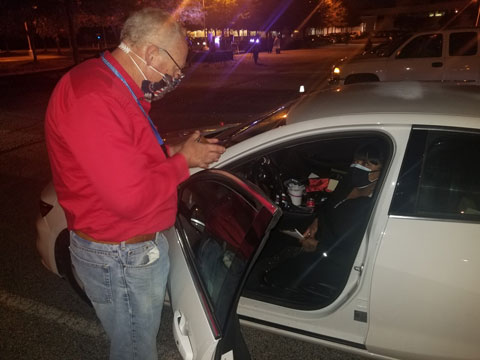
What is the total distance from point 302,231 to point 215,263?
4.73 ft

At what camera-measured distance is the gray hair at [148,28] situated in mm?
1309

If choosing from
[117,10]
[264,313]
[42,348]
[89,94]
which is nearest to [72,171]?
[89,94]

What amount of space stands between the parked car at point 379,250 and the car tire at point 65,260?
1000mm

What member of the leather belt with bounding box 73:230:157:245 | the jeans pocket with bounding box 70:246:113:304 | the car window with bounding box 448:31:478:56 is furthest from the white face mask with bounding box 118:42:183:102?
the car window with bounding box 448:31:478:56

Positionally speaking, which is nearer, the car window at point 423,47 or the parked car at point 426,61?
the parked car at point 426,61

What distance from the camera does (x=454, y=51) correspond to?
8.03 m

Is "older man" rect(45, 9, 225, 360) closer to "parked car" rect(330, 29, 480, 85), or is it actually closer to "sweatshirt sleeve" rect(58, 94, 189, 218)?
"sweatshirt sleeve" rect(58, 94, 189, 218)

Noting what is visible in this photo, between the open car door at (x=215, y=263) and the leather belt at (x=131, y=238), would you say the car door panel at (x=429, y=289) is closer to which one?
the open car door at (x=215, y=263)

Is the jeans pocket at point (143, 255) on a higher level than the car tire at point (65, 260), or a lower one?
higher

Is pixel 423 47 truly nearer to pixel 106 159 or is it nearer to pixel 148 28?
pixel 148 28

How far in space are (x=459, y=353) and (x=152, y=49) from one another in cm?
189

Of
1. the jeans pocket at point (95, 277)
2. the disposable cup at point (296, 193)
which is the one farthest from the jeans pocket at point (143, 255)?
the disposable cup at point (296, 193)

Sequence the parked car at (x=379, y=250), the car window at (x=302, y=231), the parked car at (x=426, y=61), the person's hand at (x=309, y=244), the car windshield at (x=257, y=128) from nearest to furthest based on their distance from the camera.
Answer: the parked car at (x=379, y=250) < the car window at (x=302, y=231) < the car windshield at (x=257, y=128) < the person's hand at (x=309, y=244) < the parked car at (x=426, y=61)

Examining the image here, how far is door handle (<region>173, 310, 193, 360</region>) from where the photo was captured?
1.57m
